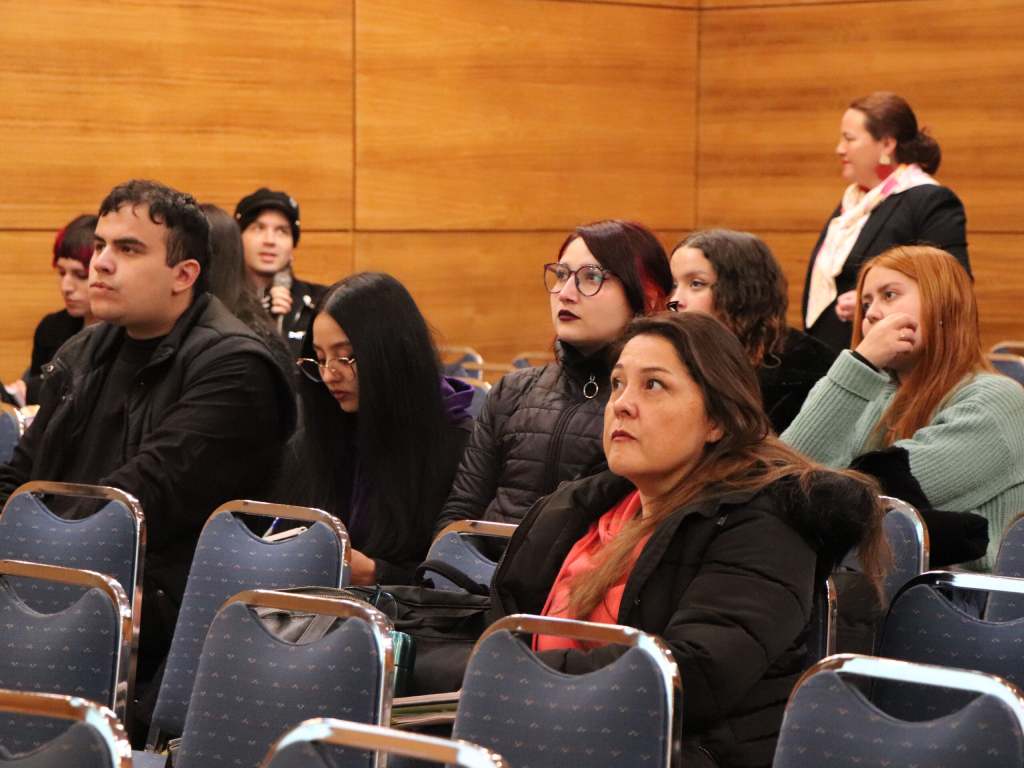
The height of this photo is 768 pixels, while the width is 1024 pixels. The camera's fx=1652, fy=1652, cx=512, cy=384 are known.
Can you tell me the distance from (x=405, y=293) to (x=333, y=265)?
4.11 m

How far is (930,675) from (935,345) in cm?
179

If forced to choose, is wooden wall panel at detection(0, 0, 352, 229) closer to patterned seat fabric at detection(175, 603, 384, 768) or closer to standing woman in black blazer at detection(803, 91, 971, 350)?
standing woman in black blazer at detection(803, 91, 971, 350)

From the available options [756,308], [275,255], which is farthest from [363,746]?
[275,255]

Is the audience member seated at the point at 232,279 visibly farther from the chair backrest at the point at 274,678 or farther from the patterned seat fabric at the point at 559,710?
the patterned seat fabric at the point at 559,710

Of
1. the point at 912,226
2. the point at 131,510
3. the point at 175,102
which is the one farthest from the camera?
the point at 175,102

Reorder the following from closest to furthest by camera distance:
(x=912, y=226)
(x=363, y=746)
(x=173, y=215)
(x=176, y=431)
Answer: (x=363, y=746)
(x=176, y=431)
(x=173, y=215)
(x=912, y=226)

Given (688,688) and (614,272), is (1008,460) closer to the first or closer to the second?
(614,272)

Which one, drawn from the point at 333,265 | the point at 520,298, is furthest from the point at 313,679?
the point at 520,298

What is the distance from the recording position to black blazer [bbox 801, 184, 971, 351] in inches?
228

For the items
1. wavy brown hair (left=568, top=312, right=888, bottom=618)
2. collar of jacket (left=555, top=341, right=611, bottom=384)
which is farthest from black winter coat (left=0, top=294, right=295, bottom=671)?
wavy brown hair (left=568, top=312, right=888, bottom=618)

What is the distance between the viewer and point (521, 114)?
8328 millimetres

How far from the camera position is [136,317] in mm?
3859

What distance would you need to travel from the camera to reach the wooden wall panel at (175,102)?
269 inches

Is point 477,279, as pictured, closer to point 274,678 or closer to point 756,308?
point 756,308
